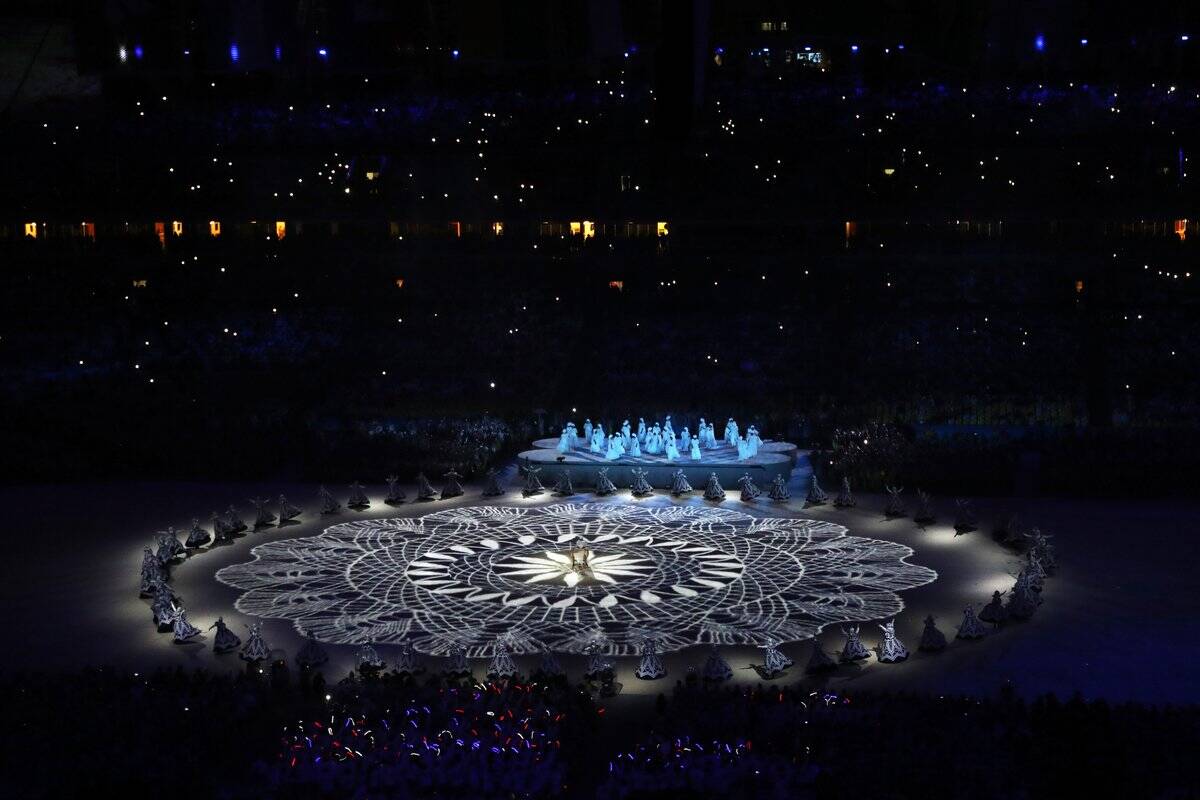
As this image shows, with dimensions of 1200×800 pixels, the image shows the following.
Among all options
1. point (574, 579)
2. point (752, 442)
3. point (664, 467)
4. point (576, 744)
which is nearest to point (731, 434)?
point (752, 442)

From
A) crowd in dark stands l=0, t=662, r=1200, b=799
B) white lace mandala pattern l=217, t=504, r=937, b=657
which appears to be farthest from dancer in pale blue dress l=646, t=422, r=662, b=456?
crowd in dark stands l=0, t=662, r=1200, b=799

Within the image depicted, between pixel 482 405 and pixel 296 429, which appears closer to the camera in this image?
pixel 296 429

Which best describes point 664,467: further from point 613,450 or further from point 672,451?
point 613,450

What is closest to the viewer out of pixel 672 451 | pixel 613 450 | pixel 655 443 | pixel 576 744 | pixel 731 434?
pixel 576 744

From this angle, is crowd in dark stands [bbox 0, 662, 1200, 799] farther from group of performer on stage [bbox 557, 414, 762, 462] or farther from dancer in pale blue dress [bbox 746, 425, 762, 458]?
dancer in pale blue dress [bbox 746, 425, 762, 458]

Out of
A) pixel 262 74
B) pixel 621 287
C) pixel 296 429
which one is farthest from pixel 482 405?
pixel 262 74

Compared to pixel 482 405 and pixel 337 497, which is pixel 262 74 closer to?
pixel 482 405
